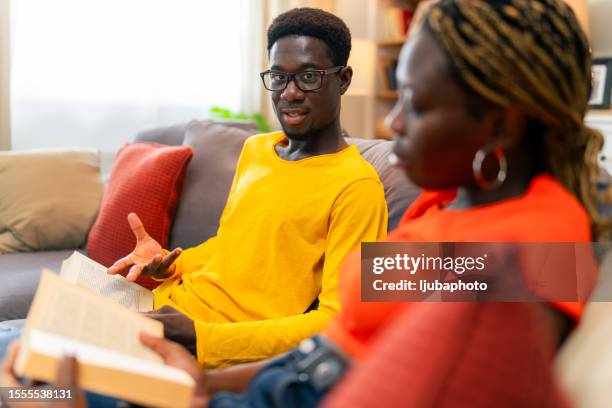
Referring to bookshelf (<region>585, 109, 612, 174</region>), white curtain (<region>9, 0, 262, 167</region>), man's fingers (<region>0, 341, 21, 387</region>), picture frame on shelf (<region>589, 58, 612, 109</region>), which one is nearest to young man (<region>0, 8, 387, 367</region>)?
man's fingers (<region>0, 341, 21, 387</region>)

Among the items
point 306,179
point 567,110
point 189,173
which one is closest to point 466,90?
point 567,110

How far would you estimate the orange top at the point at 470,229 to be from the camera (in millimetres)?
649

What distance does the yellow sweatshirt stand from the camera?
119 cm

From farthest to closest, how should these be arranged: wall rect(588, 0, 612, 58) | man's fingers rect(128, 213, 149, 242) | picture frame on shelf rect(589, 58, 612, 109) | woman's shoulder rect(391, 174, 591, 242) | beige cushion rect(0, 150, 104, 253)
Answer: wall rect(588, 0, 612, 58)
picture frame on shelf rect(589, 58, 612, 109)
beige cushion rect(0, 150, 104, 253)
man's fingers rect(128, 213, 149, 242)
woman's shoulder rect(391, 174, 591, 242)

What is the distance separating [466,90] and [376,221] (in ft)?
1.83

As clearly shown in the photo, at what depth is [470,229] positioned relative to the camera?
71 cm

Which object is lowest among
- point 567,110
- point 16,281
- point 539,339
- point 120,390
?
point 16,281

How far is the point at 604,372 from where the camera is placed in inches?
26.2

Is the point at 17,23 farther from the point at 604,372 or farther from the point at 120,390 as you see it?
the point at 604,372

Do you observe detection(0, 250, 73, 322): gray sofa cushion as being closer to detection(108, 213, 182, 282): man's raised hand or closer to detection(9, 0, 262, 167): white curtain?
detection(108, 213, 182, 282): man's raised hand

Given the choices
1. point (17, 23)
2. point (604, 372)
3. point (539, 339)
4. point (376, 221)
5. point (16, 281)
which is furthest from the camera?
point (17, 23)

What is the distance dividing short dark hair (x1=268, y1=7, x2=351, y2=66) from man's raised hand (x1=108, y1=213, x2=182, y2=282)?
501 mm

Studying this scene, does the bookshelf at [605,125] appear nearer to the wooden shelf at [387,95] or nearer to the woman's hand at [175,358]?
the wooden shelf at [387,95]

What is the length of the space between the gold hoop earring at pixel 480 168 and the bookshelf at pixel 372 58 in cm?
343
